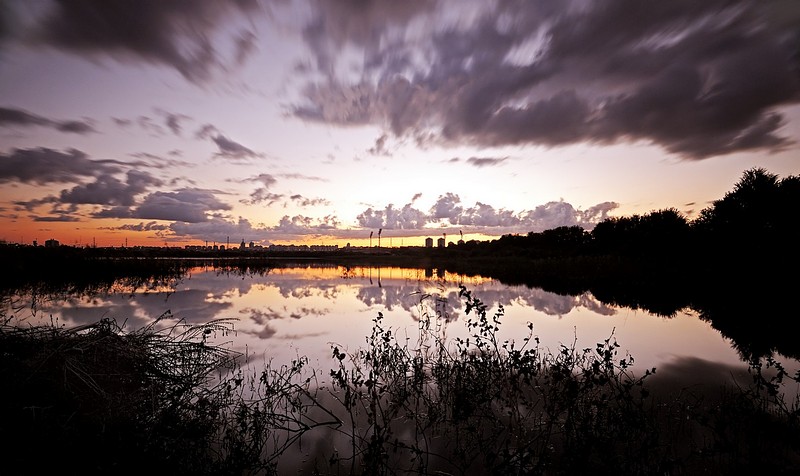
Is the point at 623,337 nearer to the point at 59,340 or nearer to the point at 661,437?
the point at 661,437

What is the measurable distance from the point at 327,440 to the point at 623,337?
1352cm

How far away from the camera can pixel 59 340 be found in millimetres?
6727

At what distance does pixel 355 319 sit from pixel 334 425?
36.2ft

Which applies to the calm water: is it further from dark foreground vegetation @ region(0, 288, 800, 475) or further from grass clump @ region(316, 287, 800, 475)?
grass clump @ region(316, 287, 800, 475)

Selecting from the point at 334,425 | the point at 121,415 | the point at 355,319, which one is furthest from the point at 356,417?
the point at 355,319

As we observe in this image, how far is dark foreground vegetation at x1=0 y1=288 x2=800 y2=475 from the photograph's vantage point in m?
5.29

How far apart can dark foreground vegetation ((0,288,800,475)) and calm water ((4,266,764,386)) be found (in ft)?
9.09

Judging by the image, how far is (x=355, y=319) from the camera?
58.9 feet

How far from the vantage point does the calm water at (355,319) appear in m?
12.6

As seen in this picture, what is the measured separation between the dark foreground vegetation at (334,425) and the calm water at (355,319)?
9.09 feet

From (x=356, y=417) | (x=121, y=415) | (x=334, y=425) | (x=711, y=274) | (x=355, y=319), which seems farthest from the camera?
(x=711, y=274)

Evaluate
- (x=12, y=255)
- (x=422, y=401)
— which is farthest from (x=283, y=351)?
(x=12, y=255)

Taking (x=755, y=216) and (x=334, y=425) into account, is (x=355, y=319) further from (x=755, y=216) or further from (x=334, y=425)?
(x=755, y=216)

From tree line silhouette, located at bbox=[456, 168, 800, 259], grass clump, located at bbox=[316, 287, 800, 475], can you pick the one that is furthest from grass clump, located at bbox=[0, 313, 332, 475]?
tree line silhouette, located at bbox=[456, 168, 800, 259]
